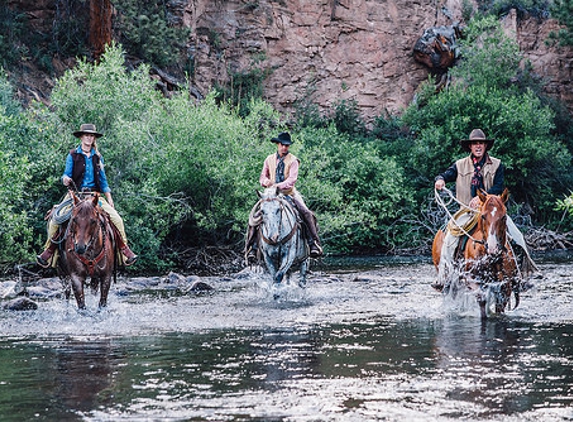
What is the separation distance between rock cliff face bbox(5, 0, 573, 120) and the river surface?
31.6 meters

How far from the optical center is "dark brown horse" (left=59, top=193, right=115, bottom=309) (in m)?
12.0

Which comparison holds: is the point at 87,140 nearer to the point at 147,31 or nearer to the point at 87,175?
the point at 87,175

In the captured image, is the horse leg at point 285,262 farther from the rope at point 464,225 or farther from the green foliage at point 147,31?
the green foliage at point 147,31

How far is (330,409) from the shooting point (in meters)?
6.01

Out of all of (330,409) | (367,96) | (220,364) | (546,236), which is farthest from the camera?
(367,96)


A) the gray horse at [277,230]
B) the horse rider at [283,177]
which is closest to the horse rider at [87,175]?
the gray horse at [277,230]

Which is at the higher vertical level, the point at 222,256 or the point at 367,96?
the point at 367,96

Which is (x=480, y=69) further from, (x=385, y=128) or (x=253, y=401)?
(x=253, y=401)

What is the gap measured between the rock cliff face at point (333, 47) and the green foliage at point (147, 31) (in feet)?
10.8

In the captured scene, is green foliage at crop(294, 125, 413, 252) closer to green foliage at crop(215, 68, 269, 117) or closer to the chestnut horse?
green foliage at crop(215, 68, 269, 117)

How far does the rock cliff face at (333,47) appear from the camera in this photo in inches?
1768

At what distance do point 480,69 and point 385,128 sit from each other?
5.69 metres

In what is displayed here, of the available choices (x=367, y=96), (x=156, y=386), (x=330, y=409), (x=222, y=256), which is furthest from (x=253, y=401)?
(x=367, y=96)

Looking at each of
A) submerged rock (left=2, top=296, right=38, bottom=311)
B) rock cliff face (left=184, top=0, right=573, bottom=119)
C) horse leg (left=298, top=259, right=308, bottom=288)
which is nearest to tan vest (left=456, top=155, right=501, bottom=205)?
horse leg (left=298, top=259, right=308, bottom=288)
